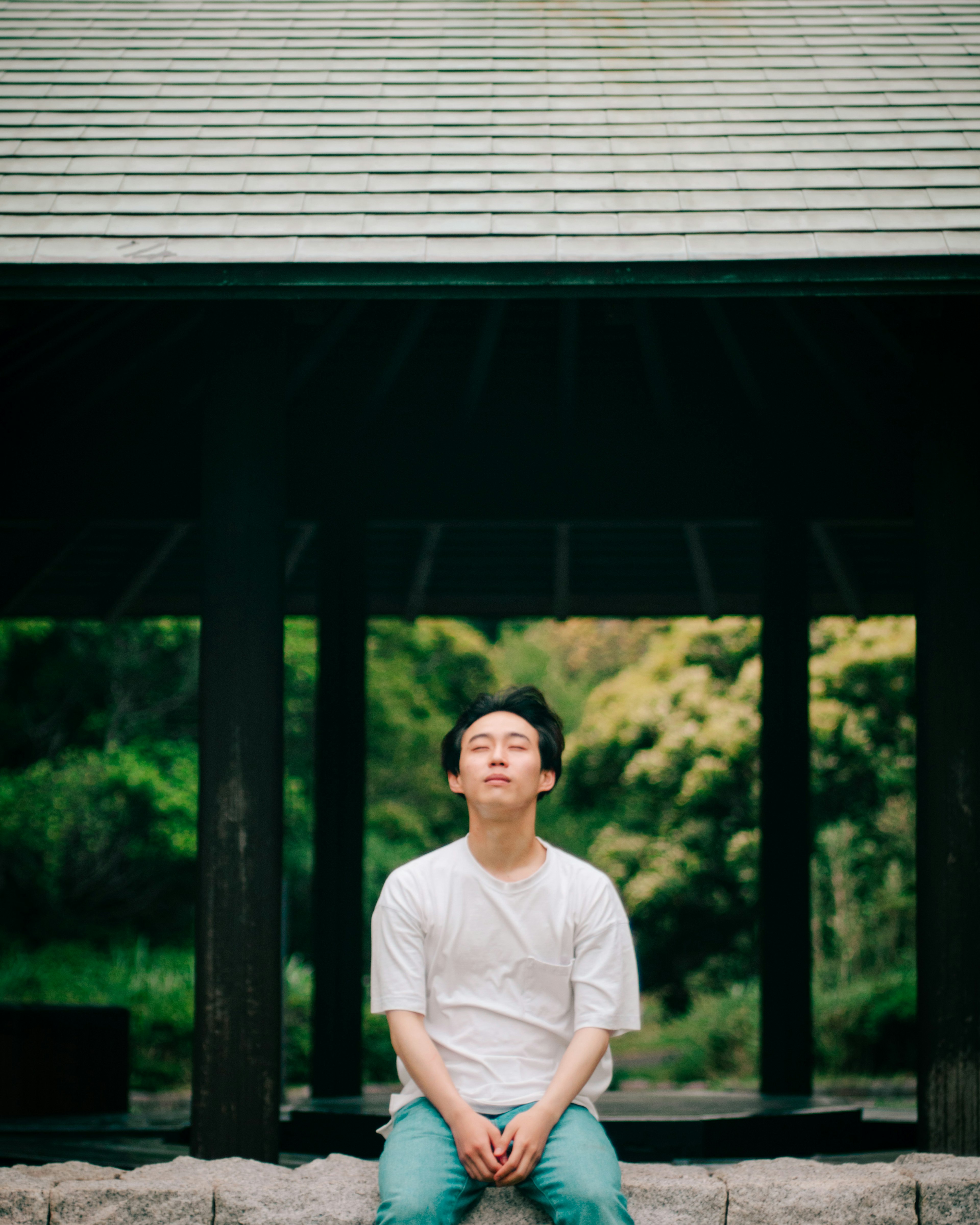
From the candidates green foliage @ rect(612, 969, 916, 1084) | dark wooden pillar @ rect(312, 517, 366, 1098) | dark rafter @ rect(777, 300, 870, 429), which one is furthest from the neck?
green foliage @ rect(612, 969, 916, 1084)

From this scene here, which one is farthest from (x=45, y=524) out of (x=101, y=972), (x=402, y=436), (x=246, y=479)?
(x=101, y=972)

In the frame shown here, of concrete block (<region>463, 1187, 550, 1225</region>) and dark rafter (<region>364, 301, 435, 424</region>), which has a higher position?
dark rafter (<region>364, 301, 435, 424</region>)

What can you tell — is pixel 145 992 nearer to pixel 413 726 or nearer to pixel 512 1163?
pixel 413 726

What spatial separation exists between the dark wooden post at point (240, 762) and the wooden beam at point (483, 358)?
1218 millimetres

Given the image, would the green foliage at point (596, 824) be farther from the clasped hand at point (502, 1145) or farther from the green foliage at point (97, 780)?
the clasped hand at point (502, 1145)

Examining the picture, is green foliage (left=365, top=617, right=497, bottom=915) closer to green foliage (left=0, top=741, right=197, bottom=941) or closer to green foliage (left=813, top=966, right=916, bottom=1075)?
green foliage (left=0, top=741, right=197, bottom=941)

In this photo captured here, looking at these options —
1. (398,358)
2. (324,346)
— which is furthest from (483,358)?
(324,346)

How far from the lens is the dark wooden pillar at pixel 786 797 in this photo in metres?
6.30

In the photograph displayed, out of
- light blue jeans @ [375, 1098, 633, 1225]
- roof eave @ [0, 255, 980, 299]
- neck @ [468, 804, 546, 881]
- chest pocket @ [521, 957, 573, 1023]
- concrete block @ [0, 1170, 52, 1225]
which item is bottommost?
concrete block @ [0, 1170, 52, 1225]

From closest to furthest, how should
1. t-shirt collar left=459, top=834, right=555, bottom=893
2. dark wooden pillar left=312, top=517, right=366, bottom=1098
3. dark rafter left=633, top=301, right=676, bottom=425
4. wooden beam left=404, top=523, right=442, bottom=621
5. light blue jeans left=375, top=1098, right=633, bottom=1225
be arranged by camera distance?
light blue jeans left=375, top=1098, right=633, bottom=1225 < t-shirt collar left=459, top=834, right=555, bottom=893 < dark rafter left=633, top=301, right=676, bottom=425 < dark wooden pillar left=312, top=517, right=366, bottom=1098 < wooden beam left=404, top=523, right=442, bottom=621

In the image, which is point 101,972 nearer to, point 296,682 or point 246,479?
point 296,682

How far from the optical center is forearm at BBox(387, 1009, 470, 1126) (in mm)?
2670

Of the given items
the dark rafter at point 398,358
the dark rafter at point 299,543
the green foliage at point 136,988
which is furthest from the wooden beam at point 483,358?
the green foliage at point 136,988

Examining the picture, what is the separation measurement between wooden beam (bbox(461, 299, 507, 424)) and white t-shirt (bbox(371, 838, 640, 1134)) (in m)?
2.55
